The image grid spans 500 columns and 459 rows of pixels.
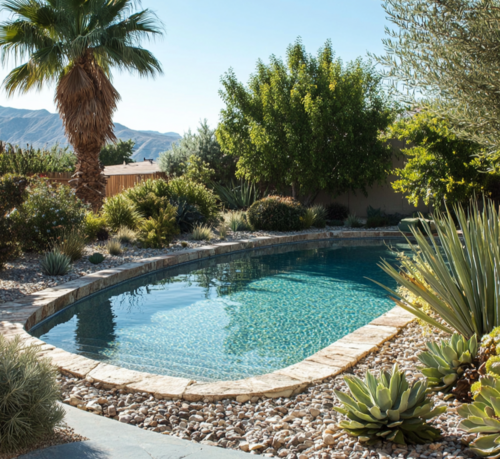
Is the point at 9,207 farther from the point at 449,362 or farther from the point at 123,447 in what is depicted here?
the point at 449,362

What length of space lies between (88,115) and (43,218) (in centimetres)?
425

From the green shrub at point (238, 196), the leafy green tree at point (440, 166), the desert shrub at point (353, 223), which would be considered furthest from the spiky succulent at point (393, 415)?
the green shrub at point (238, 196)

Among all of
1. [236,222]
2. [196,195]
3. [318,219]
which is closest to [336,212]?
[318,219]

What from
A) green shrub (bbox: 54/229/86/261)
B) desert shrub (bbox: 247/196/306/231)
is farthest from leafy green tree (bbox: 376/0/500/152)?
desert shrub (bbox: 247/196/306/231)

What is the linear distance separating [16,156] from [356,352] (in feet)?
55.6

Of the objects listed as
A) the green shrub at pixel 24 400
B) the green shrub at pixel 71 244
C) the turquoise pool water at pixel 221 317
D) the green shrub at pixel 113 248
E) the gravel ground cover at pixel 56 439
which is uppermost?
the green shrub at pixel 71 244

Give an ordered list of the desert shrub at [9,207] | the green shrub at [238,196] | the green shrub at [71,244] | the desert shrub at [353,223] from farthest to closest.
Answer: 1. the green shrub at [238,196]
2. the desert shrub at [353,223]
3. the green shrub at [71,244]
4. the desert shrub at [9,207]

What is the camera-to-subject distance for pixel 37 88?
12336 millimetres

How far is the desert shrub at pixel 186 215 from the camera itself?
1205 cm

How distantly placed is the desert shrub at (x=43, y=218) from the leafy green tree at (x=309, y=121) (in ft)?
23.8

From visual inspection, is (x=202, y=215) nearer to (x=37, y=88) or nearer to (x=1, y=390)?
(x=37, y=88)

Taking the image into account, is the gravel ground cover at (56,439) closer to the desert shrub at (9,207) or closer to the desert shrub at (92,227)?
the desert shrub at (9,207)

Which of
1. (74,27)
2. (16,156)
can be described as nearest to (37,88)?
(74,27)

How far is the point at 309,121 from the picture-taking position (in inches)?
553
